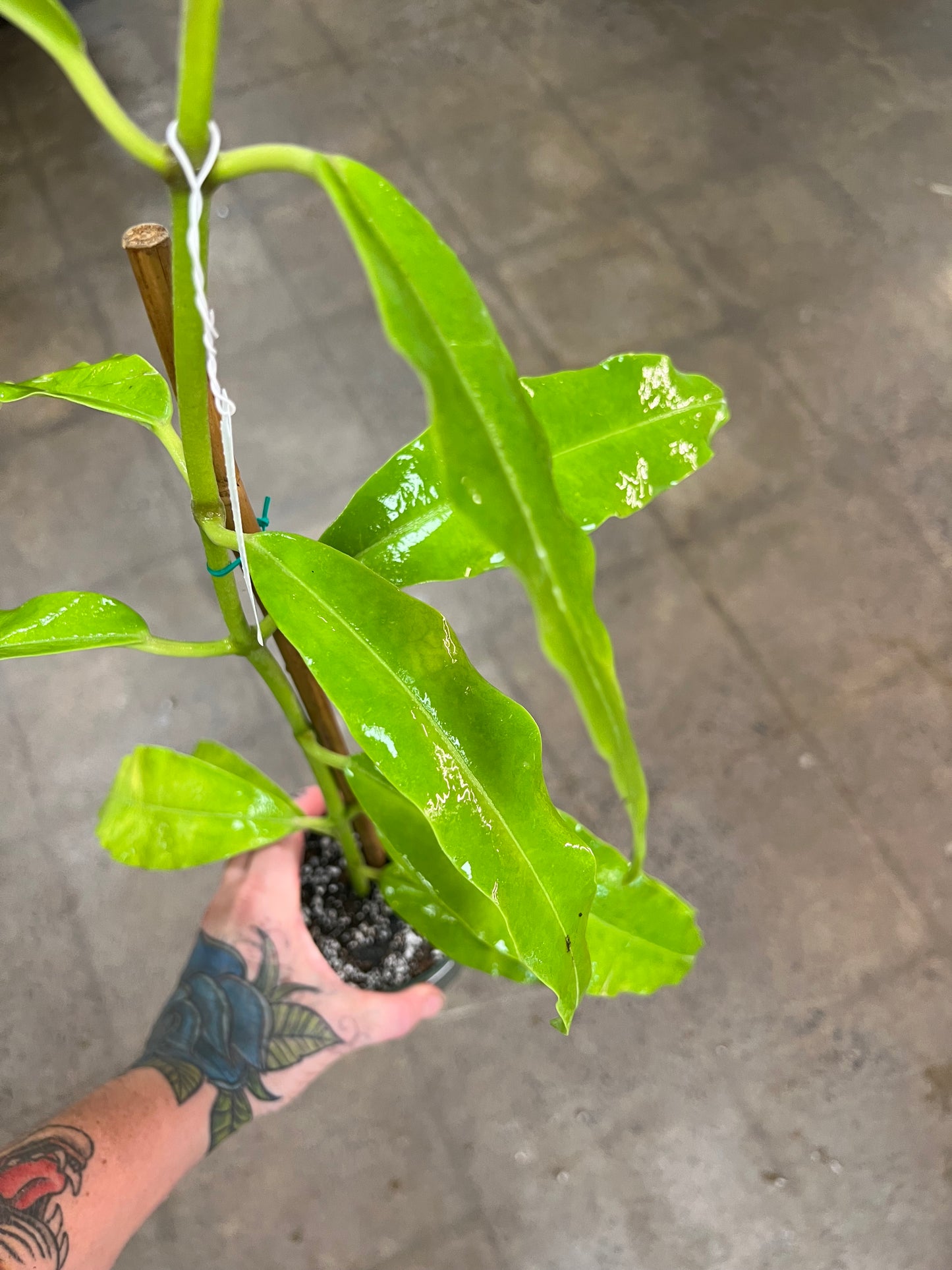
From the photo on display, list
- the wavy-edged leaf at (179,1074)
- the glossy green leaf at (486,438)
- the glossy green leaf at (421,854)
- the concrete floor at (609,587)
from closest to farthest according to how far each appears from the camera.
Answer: the glossy green leaf at (486,438) → the glossy green leaf at (421,854) → the wavy-edged leaf at (179,1074) → the concrete floor at (609,587)

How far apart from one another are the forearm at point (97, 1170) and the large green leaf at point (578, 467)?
27.4 inches

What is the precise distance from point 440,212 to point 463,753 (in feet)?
6.16

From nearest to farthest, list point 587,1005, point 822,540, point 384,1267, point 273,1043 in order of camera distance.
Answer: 1. point 273,1043
2. point 384,1267
3. point 587,1005
4. point 822,540

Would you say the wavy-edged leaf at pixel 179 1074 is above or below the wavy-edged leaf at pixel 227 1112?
above

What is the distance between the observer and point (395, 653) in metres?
0.59

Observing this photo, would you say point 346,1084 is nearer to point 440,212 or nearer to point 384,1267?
point 384,1267

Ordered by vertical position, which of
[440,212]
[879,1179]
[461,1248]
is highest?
[440,212]

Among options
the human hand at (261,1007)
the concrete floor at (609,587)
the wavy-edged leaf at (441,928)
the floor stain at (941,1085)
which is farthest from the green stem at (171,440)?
the floor stain at (941,1085)

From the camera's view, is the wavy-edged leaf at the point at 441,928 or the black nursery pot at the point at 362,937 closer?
the wavy-edged leaf at the point at 441,928

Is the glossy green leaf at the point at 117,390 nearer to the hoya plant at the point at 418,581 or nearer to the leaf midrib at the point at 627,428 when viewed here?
the hoya plant at the point at 418,581

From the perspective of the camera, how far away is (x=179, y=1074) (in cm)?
108

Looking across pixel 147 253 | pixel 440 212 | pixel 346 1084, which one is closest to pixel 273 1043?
pixel 346 1084

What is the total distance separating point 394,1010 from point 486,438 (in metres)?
0.90

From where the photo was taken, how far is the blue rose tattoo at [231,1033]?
3.57 feet
